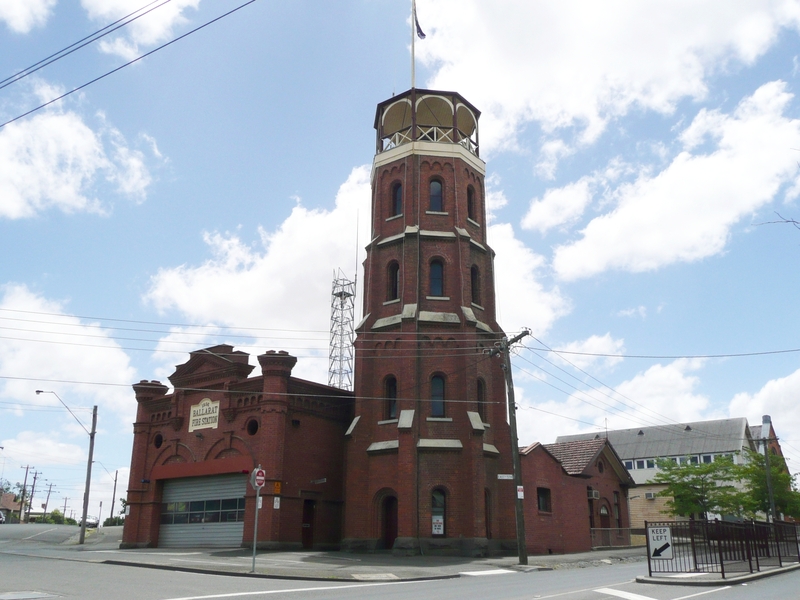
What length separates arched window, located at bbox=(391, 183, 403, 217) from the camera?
119 feet

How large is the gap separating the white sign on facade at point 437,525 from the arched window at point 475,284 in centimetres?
1060

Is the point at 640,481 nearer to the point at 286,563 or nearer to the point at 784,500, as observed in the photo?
the point at 784,500

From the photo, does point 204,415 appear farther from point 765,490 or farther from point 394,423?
point 765,490

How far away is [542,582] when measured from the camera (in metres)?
17.9

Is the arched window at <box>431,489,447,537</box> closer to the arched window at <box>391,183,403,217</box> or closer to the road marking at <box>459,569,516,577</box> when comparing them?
the road marking at <box>459,569,516,577</box>

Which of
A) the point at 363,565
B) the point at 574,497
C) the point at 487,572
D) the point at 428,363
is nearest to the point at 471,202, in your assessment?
the point at 428,363

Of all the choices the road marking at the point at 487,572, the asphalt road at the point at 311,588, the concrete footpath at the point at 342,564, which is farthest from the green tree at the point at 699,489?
the asphalt road at the point at 311,588

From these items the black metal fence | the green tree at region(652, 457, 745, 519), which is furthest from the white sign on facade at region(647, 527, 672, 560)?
the green tree at region(652, 457, 745, 519)

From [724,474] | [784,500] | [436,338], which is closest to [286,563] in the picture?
[436,338]

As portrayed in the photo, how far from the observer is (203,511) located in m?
34.7

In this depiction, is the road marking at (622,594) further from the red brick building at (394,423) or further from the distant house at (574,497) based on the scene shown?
the distant house at (574,497)

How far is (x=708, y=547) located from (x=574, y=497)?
1896 cm

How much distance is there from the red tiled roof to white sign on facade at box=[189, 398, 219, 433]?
59.0 feet

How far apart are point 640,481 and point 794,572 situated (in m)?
55.7
